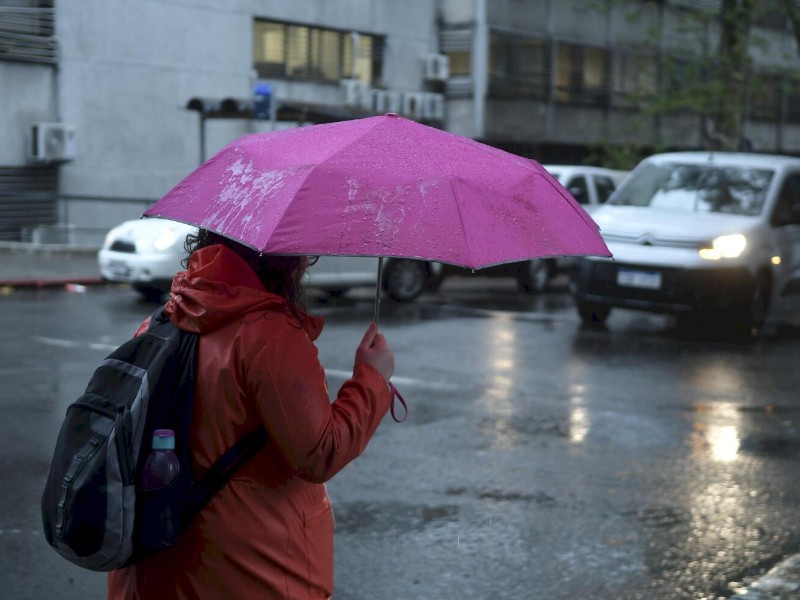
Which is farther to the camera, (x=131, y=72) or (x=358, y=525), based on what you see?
(x=131, y=72)

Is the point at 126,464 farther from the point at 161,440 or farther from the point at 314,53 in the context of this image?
the point at 314,53

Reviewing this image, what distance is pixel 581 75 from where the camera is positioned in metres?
34.3

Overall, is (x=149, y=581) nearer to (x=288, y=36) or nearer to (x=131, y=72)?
(x=131, y=72)

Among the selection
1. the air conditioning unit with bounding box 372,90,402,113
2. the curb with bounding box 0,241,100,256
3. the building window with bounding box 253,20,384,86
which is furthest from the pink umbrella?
the air conditioning unit with bounding box 372,90,402,113

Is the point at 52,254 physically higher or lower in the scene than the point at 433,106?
lower

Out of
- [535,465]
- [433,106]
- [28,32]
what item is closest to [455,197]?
[535,465]

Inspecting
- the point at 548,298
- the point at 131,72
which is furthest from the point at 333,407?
the point at 131,72

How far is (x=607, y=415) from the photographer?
8.88 meters

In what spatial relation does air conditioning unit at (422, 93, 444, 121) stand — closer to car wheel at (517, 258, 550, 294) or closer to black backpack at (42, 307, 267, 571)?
car wheel at (517, 258, 550, 294)

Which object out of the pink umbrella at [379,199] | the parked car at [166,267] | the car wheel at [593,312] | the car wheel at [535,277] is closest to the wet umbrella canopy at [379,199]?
the pink umbrella at [379,199]

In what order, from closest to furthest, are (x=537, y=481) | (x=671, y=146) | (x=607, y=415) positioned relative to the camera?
(x=537, y=481)
(x=607, y=415)
(x=671, y=146)

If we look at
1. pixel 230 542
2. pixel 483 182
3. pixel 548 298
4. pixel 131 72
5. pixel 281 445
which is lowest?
pixel 548 298

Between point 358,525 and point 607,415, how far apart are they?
3263 mm

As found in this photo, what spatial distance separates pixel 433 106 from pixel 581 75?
554cm
